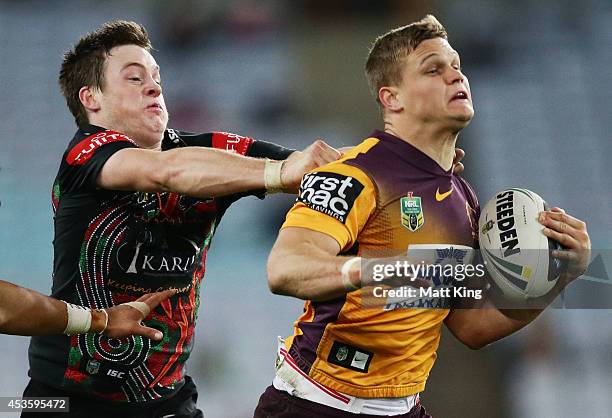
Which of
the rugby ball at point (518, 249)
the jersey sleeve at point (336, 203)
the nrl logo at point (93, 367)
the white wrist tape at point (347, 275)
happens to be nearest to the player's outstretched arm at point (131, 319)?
the nrl logo at point (93, 367)

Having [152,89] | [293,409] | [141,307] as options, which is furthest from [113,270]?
[293,409]

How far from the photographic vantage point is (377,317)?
2.86m

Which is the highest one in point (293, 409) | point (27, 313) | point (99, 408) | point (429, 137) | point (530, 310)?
point (429, 137)

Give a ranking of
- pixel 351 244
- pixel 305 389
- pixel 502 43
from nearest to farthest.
A: pixel 351 244 → pixel 305 389 → pixel 502 43

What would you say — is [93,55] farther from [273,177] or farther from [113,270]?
[273,177]

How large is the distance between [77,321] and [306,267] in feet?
3.63

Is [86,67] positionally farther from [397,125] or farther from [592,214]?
[592,214]

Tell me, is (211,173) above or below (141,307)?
above

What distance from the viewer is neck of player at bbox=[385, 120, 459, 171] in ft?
10.0

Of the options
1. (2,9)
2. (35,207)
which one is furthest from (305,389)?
(2,9)

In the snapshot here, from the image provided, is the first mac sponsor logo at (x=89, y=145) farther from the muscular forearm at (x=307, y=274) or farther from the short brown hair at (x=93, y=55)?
the muscular forearm at (x=307, y=274)

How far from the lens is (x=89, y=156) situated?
325 centimetres

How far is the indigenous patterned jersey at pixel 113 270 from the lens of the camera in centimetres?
334

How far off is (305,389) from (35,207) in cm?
498
